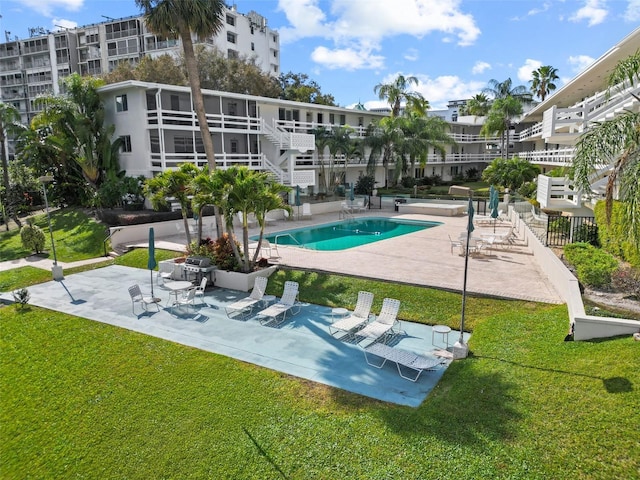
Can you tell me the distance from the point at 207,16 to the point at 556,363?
60.9 feet

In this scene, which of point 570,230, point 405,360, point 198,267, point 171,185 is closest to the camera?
point 405,360

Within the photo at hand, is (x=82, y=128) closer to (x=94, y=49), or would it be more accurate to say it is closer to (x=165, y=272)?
(x=165, y=272)

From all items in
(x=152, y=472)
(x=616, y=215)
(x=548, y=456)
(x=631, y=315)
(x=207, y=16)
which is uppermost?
(x=207, y=16)

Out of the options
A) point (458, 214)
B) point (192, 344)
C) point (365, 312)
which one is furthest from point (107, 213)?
point (458, 214)

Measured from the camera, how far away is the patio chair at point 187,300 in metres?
14.7

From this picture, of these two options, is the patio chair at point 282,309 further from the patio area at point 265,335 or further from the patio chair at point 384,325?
the patio chair at point 384,325

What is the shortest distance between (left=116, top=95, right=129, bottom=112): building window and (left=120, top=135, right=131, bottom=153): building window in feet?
5.75

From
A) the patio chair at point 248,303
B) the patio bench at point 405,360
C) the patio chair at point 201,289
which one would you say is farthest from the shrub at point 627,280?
the patio chair at point 201,289

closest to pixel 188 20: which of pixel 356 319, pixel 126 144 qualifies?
pixel 126 144

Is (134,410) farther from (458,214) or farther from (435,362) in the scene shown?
(458,214)

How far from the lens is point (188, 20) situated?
1911 centimetres

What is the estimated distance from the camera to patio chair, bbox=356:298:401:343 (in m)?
11.7

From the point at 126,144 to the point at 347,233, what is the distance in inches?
630

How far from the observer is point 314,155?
129 ft
